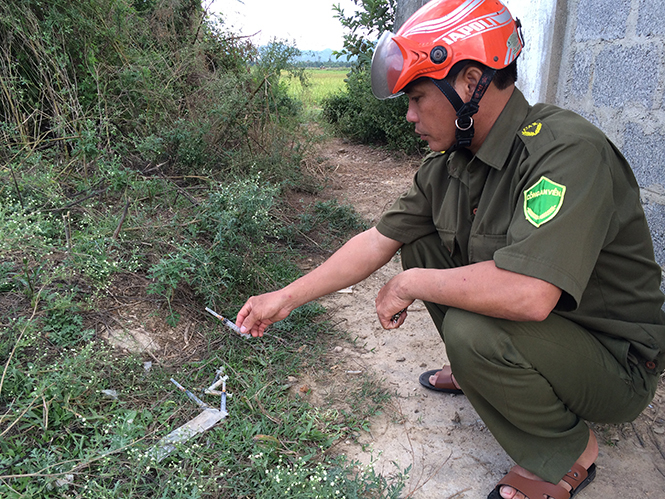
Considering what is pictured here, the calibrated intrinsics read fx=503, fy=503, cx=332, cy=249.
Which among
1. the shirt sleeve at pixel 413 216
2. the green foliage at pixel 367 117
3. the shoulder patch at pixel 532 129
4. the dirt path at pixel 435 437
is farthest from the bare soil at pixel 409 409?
the green foliage at pixel 367 117

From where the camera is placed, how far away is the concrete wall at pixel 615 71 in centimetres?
239

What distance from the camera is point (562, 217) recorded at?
4.65 feet

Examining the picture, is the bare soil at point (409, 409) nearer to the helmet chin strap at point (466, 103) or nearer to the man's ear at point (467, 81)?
the helmet chin strap at point (466, 103)

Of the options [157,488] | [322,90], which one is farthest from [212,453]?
[322,90]

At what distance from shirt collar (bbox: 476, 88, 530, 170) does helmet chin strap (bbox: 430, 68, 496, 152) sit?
0.07 meters

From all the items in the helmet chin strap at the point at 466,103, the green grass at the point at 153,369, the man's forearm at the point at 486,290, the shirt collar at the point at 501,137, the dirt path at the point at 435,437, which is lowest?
the dirt path at the point at 435,437

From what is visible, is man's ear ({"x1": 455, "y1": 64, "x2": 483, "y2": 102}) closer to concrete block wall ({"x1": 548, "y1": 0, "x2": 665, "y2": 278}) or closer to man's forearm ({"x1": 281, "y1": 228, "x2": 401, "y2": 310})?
man's forearm ({"x1": 281, "y1": 228, "x2": 401, "y2": 310})

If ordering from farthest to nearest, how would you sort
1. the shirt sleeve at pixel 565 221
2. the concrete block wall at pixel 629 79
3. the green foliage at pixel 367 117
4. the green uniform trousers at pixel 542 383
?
the green foliage at pixel 367 117
the concrete block wall at pixel 629 79
the green uniform trousers at pixel 542 383
the shirt sleeve at pixel 565 221

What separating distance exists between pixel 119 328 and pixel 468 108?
6.35ft

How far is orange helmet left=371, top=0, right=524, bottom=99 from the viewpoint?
162 cm

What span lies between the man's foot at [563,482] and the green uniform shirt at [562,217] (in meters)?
0.45

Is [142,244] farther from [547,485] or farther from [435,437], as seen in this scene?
[547,485]

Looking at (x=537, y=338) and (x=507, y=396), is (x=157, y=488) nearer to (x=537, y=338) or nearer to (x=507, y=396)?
(x=507, y=396)

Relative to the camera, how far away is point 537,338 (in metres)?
1.63
